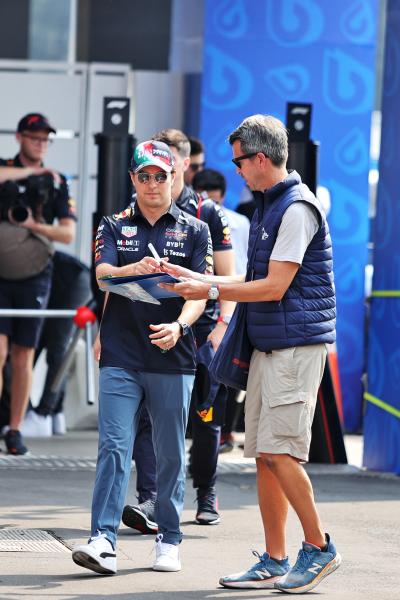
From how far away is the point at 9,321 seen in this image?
1017cm

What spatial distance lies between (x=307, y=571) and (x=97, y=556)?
0.89 meters

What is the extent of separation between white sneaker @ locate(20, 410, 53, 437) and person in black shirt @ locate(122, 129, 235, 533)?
4005mm

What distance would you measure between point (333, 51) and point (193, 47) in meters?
1.51

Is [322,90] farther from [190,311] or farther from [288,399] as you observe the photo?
[288,399]

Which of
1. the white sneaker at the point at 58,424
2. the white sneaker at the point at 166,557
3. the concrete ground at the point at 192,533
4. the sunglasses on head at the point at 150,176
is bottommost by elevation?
the white sneaker at the point at 58,424

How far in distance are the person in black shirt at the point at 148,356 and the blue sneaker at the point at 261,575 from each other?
36 centimetres

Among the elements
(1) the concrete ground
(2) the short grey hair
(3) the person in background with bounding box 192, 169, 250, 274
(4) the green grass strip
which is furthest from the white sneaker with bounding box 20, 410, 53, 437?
(2) the short grey hair

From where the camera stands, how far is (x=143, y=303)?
21.1ft

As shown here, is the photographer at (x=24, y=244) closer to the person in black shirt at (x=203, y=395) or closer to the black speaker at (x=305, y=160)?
the black speaker at (x=305, y=160)

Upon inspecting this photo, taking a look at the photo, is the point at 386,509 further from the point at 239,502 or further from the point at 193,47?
the point at 193,47

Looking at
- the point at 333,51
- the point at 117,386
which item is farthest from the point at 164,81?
the point at 117,386

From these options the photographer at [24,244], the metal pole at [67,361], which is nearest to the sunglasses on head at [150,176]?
the photographer at [24,244]

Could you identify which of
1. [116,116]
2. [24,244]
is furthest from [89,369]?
[116,116]

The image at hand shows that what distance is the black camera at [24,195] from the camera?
10281mm
